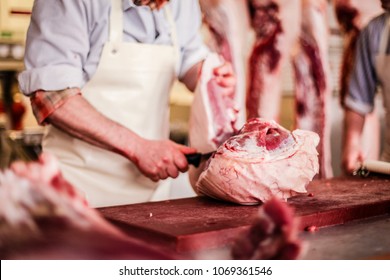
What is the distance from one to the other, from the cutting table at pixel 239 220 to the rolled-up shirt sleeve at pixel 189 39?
2.87ft

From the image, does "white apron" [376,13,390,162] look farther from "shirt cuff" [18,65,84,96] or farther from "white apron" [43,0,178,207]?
"shirt cuff" [18,65,84,96]

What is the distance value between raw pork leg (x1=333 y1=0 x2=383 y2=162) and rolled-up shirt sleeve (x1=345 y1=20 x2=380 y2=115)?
434 mm

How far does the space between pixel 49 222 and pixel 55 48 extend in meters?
1.31

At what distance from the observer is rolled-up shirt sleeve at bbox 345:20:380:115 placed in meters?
3.31

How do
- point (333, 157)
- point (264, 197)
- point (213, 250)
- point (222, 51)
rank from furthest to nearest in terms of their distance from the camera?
point (333, 157), point (222, 51), point (264, 197), point (213, 250)

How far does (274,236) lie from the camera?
4.02 ft

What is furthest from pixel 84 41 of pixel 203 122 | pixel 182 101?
pixel 182 101

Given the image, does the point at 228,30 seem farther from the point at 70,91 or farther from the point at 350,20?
the point at 70,91

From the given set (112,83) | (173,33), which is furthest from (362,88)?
(112,83)

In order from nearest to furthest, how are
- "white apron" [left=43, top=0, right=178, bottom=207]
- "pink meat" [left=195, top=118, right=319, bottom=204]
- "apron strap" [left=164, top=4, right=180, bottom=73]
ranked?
1. "pink meat" [left=195, top=118, right=319, bottom=204]
2. "white apron" [left=43, top=0, right=178, bottom=207]
3. "apron strap" [left=164, top=4, right=180, bottom=73]

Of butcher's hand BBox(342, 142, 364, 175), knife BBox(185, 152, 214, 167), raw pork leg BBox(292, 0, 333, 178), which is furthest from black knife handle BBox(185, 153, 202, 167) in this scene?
raw pork leg BBox(292, 0, 333, 178)

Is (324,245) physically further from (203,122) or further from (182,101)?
(182,101)

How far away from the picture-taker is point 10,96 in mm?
4938
